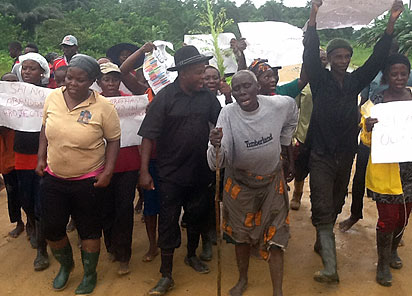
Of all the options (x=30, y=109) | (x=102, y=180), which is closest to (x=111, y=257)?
(x=102, y=180)

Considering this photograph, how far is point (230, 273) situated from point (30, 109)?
245 cm

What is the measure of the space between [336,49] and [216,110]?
3.82 ft

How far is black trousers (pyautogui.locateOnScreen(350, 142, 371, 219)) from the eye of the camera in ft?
13.7

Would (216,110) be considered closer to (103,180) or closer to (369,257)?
(103,180)

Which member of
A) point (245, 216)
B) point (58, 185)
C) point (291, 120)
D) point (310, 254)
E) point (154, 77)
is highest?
point (154, 77)

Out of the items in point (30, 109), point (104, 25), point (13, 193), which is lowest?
point (13, 193)

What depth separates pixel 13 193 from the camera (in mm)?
4680

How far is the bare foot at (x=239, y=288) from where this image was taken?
3.46 meters

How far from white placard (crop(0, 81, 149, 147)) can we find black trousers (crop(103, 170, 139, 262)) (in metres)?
0.38

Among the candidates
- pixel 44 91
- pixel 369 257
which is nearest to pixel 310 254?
pixel 369 257

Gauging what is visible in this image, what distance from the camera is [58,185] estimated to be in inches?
130

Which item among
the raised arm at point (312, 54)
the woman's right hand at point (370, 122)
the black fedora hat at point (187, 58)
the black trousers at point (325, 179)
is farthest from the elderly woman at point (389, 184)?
the black fedora hat at point (187, 58)

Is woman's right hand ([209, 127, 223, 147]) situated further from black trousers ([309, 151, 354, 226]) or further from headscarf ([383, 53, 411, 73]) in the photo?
headscarf ([383, 53, 411, 73])

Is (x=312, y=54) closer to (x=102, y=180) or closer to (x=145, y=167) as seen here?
(x=145, y=167)
